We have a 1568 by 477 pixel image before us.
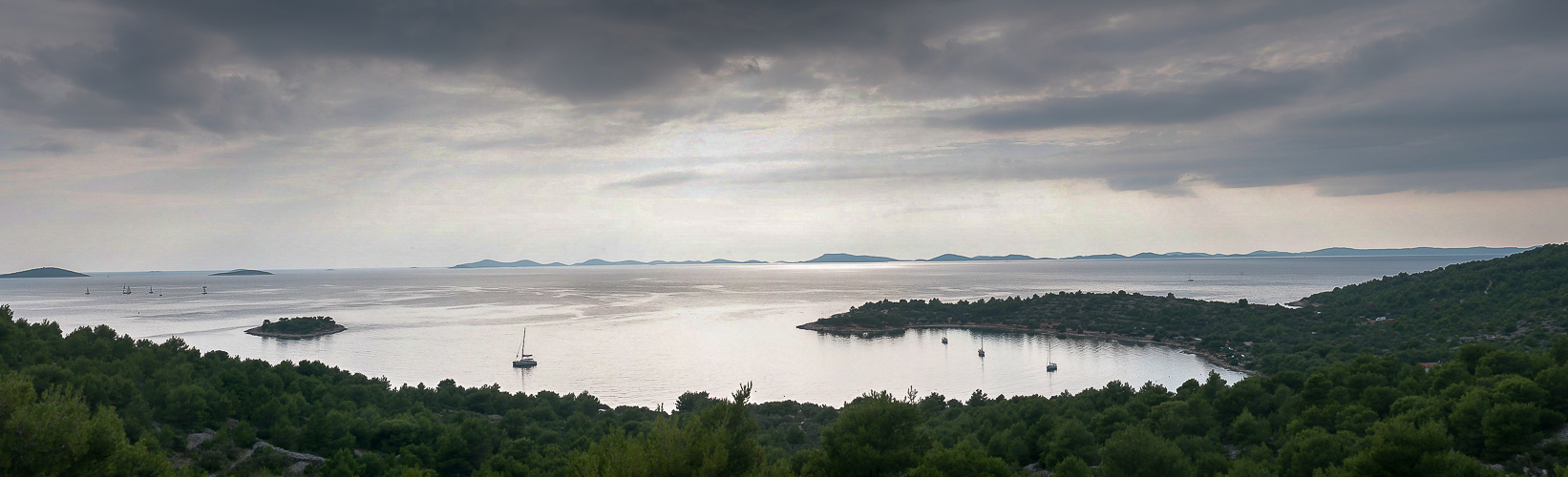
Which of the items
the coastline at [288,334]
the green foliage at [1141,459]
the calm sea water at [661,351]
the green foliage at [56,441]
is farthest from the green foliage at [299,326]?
the green foliage at [1141,459]

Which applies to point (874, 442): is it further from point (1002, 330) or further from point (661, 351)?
point (1002, 330)

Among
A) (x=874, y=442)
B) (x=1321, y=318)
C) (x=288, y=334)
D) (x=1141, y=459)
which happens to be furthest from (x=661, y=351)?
(x=1321, y=318)

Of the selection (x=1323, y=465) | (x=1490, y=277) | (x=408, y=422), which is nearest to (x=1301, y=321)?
(x=1490, y=277)

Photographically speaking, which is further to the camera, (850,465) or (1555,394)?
(1555,394)

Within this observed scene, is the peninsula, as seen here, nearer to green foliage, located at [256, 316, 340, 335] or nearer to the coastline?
the coastline

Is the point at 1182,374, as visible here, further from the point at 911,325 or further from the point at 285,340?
the point at 285,340

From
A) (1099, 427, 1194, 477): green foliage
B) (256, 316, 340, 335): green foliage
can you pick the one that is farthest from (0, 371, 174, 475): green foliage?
(256, 316, 340, 335): green foliage
